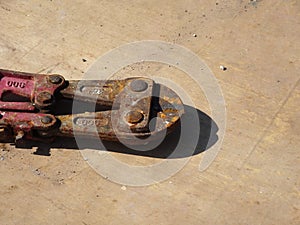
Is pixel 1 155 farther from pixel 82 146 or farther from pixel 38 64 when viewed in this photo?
pixel 38 64

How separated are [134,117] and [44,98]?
30.4 inches

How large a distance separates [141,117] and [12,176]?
3.82ft

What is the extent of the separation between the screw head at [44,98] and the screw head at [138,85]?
681 millimetres

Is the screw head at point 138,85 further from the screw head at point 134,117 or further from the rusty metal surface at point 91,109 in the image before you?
the screw head at point 134,117

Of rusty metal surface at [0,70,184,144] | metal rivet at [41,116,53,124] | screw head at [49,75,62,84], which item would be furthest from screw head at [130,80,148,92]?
metal rivet at [41,116,53,124]

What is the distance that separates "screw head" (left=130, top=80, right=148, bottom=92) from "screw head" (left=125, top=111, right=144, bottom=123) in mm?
260

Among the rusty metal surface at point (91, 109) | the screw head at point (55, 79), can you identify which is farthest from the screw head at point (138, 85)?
the screw head at point (55, 79)

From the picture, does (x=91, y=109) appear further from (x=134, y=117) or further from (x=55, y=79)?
(x=134, y=117)

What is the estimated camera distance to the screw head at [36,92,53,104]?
461 centimetres

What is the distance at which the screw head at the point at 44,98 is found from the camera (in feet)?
15.1

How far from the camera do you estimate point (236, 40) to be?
5660 millimetres

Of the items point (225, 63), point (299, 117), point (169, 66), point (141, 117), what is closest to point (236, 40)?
point (225, 63)

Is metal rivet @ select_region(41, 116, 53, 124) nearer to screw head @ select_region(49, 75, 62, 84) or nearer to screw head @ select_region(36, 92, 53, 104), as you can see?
screw head @ select_region(36, 92, 53, 104)

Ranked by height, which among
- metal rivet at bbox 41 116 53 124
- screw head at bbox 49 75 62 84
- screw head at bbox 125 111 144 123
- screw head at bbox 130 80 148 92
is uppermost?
screw head at bbox 130 80 148 92
